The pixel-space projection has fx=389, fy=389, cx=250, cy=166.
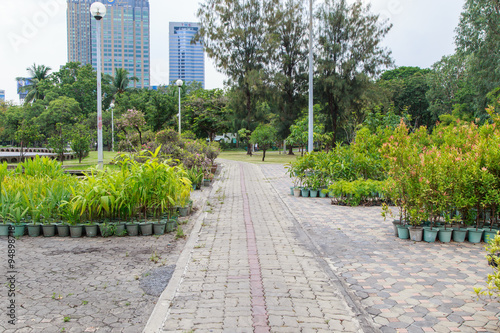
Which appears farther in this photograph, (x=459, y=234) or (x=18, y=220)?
(x=18, y=220)

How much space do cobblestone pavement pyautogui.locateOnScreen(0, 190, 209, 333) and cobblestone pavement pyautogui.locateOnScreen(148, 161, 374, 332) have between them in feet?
1.20

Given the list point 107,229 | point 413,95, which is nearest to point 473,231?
point 107,229

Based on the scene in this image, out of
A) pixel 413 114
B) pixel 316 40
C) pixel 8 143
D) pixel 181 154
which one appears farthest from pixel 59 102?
pixel 413 114

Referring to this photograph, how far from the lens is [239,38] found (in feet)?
131

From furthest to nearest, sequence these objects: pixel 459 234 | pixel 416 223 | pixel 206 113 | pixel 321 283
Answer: pixel 206 113, pixel 416 223, pixel 459 234, pixel 321 283

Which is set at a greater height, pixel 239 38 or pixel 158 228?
pixel 239 38

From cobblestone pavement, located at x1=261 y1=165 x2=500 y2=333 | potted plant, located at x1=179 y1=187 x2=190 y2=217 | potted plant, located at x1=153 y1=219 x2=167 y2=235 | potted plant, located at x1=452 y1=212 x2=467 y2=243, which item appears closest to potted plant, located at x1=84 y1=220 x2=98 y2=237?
potted plant, located at x1=153 y1=219 x2=167 y2=235

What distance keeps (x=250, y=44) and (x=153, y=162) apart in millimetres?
35390

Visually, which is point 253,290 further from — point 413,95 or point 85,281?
point 413,95

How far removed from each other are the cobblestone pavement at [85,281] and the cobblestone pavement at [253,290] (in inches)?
14.4

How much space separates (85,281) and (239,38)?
125 ft

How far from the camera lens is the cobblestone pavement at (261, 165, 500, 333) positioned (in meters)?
3.73

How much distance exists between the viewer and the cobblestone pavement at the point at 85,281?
12.1ft

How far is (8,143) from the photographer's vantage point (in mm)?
67875
